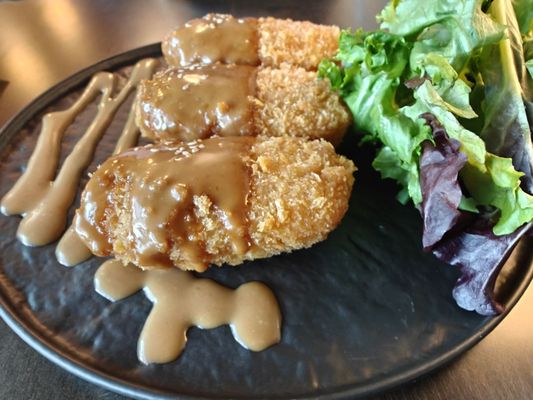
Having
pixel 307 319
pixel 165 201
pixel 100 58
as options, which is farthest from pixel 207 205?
pixel 100 58

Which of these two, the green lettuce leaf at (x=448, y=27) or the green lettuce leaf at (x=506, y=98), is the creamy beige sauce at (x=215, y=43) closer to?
the green lettuce leaf at (x=448, y=27)

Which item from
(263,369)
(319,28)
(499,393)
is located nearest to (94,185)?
(263,369)

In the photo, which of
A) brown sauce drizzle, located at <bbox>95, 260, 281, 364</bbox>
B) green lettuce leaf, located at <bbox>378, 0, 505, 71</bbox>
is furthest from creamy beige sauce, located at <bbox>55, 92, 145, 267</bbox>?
green lettuce leaf, located at <bbox>378, 0, 505, 71</bbox>

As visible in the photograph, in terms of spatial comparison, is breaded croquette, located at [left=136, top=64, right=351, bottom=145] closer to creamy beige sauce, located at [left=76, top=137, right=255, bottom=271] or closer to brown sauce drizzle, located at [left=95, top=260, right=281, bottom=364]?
creamy beige sauce, located at [left=76, top=137, right=255, bottom=271]

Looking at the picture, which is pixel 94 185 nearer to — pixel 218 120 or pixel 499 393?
pixel 218 120

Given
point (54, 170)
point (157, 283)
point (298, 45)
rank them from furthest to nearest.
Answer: point (298, 45) < point (54, 170) < point (157, 283)

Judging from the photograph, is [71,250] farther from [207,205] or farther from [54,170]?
[207,205]
